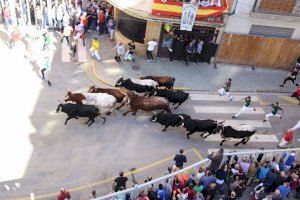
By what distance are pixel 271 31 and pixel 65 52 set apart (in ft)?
38.1

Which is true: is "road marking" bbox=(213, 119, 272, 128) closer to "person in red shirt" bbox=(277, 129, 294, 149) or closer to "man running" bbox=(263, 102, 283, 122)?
"man running" bbox=(263, 102, 283, 122)

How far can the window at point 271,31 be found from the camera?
23.0m

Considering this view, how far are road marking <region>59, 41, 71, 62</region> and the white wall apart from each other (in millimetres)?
8927

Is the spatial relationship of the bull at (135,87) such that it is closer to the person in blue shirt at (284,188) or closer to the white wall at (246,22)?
the white wall at (246,22)

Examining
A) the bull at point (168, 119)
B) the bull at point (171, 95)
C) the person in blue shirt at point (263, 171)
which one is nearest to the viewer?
the person in blue shirt at point (263, 171)

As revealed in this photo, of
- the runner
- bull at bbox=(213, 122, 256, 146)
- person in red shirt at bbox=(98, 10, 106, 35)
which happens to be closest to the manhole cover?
person in red shirt at bbox=(98, 10, 106, 35)

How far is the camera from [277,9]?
22.0 meters

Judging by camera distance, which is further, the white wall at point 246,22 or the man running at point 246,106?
the white wall at point 246,22

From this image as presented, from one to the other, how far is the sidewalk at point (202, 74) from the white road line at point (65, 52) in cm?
166

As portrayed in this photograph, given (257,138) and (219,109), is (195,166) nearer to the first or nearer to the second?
(257,138)

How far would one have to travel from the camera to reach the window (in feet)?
75.6

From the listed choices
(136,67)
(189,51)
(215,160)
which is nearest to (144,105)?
(136,67)

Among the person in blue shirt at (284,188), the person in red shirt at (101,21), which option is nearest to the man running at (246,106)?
the person in blue shirt at (284,188)

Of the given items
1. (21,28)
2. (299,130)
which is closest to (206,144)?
(299,130)
